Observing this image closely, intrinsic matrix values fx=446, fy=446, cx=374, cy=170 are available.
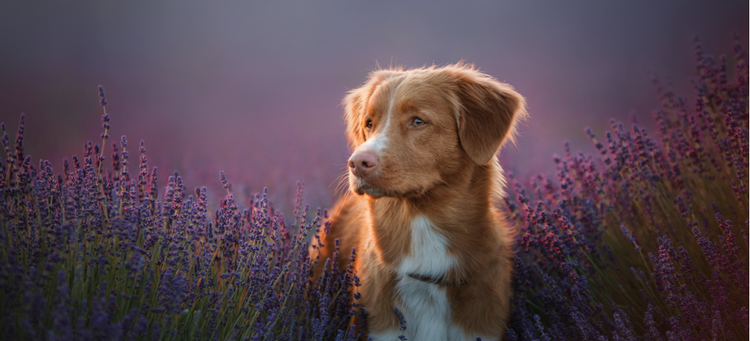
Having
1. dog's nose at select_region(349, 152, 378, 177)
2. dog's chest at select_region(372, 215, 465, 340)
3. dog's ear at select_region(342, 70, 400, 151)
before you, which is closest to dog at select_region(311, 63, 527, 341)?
dog's chest at select_region(372, 215, 465, 340)

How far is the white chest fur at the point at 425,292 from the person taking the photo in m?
2.16

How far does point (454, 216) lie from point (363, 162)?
62 cm

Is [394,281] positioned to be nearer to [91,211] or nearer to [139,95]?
[91,211]

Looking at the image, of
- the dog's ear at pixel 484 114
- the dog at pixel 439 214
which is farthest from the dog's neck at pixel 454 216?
the dog's ear at pixel 484 114

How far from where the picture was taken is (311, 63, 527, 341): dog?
214 cm

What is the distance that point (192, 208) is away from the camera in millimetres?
2035

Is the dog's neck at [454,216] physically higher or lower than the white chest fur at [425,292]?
higher

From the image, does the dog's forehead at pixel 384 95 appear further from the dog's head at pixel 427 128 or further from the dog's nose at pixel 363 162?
the dog's nose at pixel 363 162

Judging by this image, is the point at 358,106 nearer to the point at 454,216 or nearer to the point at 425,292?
the point at 454,216

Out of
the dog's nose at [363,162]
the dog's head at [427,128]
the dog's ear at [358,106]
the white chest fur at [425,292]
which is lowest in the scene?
the white chest fur at [425,292]

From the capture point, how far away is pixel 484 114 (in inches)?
90.2

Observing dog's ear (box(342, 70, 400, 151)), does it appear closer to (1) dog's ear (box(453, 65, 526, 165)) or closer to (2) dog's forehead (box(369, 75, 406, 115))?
(2) dog's forehead (box(369, 75, 406, 115))

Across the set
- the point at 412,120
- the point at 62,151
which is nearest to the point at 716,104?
the point at 412,120

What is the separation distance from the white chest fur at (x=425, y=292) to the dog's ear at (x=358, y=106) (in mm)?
700
